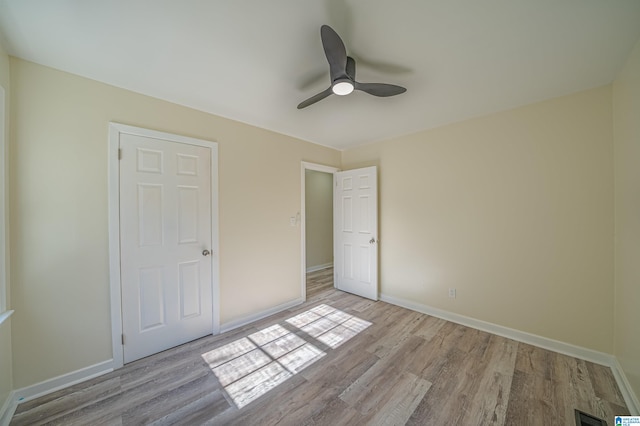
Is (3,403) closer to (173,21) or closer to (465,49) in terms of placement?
(173,21)

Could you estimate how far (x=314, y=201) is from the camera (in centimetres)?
536

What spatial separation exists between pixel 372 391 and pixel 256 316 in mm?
1679

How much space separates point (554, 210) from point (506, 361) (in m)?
1.54

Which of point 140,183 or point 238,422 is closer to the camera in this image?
point 238,422

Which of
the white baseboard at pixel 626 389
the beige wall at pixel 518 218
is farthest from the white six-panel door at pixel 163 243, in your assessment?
the white baseboard at pixel 626 389

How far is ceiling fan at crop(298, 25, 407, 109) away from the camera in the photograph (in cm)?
127

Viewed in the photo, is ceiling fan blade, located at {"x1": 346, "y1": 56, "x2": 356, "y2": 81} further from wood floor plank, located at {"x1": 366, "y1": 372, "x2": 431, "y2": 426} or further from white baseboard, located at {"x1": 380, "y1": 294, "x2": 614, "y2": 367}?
white baseboard, located at {"x1": 380, "y1": 294, "x2": 614, "y2": 367}

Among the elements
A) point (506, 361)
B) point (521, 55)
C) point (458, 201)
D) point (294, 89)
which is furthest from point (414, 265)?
point (294, 89)

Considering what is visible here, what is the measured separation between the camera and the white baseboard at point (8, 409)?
1.44 meters

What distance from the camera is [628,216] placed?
172cm

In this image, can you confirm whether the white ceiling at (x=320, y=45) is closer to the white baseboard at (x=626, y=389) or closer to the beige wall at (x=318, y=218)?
the white baseboard at (x=626, y=389)

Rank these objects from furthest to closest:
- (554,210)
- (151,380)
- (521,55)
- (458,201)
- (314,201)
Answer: (314,201), (458,201), (554,210), (151,380), (521,55)

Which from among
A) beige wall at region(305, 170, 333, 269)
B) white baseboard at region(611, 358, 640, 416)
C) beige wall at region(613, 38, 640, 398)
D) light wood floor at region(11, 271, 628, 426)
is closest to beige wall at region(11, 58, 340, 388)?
light wood floor at region(11, 271, 628, 426)

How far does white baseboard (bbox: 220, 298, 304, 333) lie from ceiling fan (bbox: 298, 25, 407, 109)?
8.50 ft
